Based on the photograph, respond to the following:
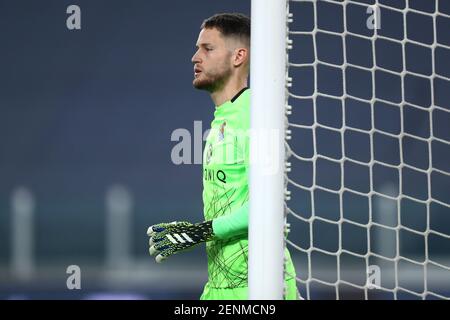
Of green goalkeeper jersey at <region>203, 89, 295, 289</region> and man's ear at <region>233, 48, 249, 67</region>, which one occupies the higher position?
man's ear at <region>233, 48, 249, 67</region>

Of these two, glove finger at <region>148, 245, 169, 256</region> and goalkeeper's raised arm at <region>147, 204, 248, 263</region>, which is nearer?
goalkeeper's raised arm at <region>147, 204, 248, 263</region>

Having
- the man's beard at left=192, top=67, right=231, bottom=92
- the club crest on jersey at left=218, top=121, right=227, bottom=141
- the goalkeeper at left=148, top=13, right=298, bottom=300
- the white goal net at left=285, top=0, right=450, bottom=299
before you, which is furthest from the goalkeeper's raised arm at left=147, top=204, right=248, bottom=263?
the white goal net at left=285, top=0, right=450, bottom=299

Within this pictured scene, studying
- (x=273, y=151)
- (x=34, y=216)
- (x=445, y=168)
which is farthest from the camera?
(x=34, y=216)

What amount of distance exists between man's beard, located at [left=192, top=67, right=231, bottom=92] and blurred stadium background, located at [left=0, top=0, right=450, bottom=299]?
4.16 m

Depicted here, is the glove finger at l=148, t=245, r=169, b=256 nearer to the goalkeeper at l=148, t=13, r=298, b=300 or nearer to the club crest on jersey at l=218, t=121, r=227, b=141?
the goalkeeper at l=148, t=13, r=298, b=300

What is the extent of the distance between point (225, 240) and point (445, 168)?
4033mm

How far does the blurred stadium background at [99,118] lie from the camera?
631 cm

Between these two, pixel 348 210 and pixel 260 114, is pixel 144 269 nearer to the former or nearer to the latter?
pixel 348 210

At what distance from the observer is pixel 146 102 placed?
6.43 metres

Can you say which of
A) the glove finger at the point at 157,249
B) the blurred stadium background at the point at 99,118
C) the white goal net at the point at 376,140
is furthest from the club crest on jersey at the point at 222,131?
the blurred stadium background at the point at 99,118

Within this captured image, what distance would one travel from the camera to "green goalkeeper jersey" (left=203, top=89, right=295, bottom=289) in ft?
6.51

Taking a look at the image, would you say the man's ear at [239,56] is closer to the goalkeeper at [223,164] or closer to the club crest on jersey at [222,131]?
the goalkeeper at [223,164]

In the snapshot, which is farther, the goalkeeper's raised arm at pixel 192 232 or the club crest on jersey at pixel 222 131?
the club crest on jersey at pixel 222 131
